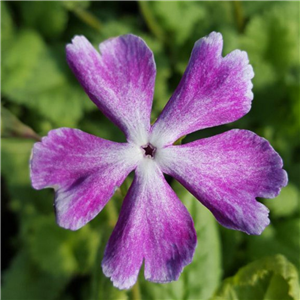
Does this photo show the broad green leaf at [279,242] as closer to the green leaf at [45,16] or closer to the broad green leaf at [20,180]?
the broad green leaf at [20,180]

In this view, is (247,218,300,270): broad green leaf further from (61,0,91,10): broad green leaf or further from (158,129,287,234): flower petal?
(61,0,91,10): broad green leaf

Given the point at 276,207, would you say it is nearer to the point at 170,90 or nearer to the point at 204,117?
the point at 170,90

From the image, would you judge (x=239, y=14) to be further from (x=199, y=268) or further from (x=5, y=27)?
(x=199, y=268)

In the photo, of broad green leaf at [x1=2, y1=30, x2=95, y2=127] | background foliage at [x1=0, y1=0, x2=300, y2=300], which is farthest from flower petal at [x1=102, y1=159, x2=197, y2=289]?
broad green leaf at [x1=2, y1=30, x2=95, y2=127]

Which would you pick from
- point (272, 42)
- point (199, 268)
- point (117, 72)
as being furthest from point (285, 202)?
point (117, 72)

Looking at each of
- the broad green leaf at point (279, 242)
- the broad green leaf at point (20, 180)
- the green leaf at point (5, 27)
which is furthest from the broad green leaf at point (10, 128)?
the broad green leaf at point (279, 242)
